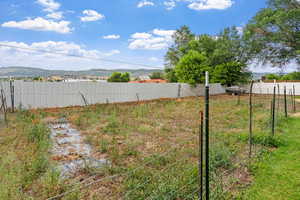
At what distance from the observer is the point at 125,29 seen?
1337 cm

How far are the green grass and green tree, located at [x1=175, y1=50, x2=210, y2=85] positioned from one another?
391 inches

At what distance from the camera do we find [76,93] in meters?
8.34

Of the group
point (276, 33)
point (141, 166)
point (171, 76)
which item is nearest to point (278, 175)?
point (141, 166)

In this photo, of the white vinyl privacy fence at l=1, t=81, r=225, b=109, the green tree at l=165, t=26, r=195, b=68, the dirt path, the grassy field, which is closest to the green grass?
the grassy field

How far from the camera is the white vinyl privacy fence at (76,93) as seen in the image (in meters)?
7.01

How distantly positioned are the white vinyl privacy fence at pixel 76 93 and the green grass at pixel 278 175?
7.58m

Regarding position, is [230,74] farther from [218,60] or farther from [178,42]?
[178,42]

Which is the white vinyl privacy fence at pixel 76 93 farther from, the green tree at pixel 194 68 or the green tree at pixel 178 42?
the green tree at pixel 178 42

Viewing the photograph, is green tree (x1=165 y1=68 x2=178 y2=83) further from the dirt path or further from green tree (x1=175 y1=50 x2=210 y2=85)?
the dirt path

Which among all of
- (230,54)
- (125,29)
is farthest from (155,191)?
(230,54)

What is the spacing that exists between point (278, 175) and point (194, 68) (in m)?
11.2

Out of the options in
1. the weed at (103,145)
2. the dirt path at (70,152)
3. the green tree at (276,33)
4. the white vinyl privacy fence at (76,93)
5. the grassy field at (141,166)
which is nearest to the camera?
the grassy field at (141,166)

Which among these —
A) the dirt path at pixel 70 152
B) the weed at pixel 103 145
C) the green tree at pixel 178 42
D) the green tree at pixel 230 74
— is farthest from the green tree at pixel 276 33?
the dirt path at pixel 70 152

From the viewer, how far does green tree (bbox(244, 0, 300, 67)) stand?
8.89 meters
